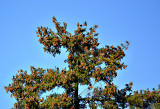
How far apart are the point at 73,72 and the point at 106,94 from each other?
141 inches

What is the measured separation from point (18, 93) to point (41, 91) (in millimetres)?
2469

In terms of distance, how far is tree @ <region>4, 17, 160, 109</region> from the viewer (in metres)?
25.1

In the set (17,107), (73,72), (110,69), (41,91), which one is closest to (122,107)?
(110,69)

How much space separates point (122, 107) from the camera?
86.1 ft

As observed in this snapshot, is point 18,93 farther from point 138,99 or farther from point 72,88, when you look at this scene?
point 138,99

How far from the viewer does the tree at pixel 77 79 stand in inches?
989

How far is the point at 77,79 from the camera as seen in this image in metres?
25.6

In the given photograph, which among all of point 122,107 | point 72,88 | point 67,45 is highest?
point 67,45

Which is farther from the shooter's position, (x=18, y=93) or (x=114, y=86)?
(x=18, y=93)

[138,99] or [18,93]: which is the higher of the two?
[18,93]

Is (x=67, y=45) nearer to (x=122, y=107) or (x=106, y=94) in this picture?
(x=106, y=94)

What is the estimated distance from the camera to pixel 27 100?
81.8ft

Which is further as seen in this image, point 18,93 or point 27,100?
point 18,93

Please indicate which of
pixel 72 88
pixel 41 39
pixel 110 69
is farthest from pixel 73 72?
pixel 41 39
